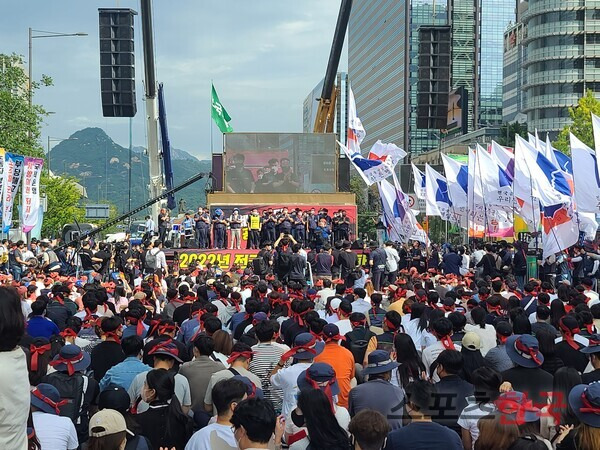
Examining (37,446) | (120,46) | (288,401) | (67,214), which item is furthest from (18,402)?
(67,214)

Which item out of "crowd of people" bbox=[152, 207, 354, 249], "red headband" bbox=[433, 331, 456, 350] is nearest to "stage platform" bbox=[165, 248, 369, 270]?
"crowd of people" bbox=[152, 207, 354, 249]

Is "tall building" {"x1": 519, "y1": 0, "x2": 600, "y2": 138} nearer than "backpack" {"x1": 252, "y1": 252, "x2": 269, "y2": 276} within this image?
No

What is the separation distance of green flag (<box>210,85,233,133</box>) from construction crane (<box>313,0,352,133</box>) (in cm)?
471

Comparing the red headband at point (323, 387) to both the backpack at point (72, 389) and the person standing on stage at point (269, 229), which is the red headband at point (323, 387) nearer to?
the backpack at point (72, 389)

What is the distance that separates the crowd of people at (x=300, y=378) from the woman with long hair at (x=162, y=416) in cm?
1

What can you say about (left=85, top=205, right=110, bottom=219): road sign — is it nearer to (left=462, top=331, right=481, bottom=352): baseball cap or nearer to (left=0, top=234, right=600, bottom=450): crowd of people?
(left=0, top=234, right=600, bottom=450): crowd of people

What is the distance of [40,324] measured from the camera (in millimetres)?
9211

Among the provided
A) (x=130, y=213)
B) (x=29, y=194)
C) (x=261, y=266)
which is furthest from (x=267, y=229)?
(x=130, y=213)

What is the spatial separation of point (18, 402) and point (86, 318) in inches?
260

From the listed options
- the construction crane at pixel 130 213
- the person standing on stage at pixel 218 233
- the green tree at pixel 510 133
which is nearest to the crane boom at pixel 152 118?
the construction crane at pixel 130 213

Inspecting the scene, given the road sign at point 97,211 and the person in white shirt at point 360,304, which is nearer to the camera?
the person in white shirt at point 360,304

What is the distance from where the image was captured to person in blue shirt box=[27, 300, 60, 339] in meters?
9.14

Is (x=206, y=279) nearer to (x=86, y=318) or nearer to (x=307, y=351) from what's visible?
(x=86, y=318)

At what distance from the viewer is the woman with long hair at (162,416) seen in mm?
5545
